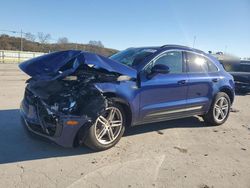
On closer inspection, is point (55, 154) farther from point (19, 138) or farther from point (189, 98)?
point (189, 98)

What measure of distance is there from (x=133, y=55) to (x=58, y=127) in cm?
243

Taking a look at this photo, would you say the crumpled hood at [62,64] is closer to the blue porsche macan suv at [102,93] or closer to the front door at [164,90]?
the blue porsche macan suv at [102,93]

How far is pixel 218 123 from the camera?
7355mm

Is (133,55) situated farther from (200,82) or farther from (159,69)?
(200,82)

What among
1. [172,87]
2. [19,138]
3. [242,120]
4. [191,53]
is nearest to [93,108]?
[19,138]

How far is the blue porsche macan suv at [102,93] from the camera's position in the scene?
4676 mm

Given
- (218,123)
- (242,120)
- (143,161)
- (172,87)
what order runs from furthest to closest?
(242,120), (218,123), (172,87), (143,161)

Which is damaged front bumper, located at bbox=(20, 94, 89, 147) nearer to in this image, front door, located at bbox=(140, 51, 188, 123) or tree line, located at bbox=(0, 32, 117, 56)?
front door, located at bbox=(140, 51, 188, 123)

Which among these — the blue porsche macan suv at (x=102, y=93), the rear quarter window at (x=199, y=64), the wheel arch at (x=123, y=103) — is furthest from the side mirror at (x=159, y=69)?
the rear quarter window at (x=199, y=64)

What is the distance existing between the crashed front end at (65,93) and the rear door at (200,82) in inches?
76.8

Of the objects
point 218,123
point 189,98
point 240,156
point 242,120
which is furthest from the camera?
point 242,120

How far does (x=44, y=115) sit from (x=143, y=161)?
1630 mm

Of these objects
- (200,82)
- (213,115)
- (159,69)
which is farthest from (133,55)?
(213,115)

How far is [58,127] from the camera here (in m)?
4.59
